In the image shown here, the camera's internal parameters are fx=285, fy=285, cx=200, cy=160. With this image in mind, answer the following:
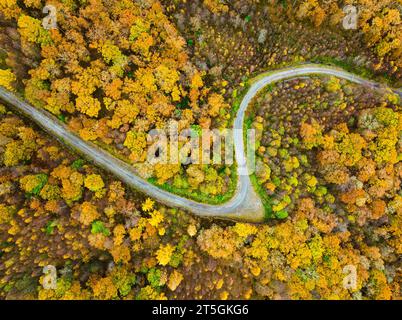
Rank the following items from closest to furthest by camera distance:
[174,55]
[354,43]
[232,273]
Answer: [232,273], [174,55], [354,43]

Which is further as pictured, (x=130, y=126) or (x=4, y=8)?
(x=130, y=126)

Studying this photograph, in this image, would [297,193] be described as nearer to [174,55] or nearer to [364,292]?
[364,292]

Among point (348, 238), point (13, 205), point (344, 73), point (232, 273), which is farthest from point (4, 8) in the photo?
point (348, 238)

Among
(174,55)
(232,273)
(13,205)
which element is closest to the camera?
(13,205)

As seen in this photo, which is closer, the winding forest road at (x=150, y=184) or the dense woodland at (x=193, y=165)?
the dense woodland at (x=193, y=165)

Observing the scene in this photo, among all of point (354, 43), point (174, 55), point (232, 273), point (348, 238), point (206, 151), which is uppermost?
point (354, 43)

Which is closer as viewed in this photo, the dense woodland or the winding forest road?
the dense woodland

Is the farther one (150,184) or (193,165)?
(193,165)

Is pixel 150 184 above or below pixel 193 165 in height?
below
